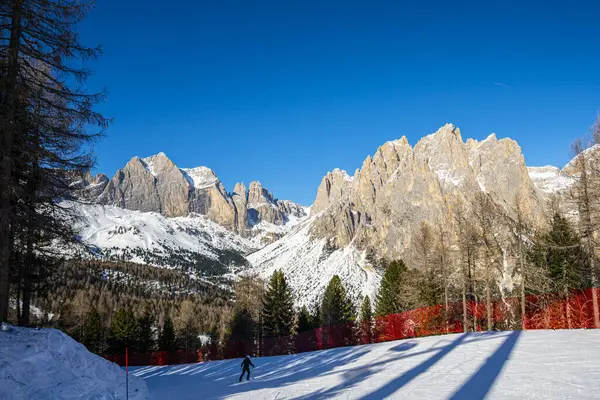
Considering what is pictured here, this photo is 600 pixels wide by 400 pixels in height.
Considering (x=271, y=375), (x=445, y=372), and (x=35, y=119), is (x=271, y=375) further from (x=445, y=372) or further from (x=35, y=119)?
(x=35, y=119)

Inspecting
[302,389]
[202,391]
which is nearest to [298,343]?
[202,391]

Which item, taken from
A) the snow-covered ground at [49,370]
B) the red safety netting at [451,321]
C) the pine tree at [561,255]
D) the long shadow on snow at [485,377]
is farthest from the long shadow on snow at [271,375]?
the pine tree at [561,255]

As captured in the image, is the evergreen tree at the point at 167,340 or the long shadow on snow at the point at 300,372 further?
the evergreen tree at the point at 167,340

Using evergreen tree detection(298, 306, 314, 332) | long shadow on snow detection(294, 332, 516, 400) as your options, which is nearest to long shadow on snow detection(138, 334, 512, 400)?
long shadow on snow detection(294, 332, 516, 400)

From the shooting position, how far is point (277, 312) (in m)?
46.8

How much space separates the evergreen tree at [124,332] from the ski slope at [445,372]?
3512 centimetres

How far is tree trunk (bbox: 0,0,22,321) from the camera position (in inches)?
413

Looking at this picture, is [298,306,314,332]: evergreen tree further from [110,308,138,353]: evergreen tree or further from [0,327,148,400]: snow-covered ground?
[0,327,148,400]: snow-covered ground

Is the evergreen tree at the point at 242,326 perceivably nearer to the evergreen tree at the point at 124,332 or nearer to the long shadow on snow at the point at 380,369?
the evergreen tree at the point at 124,332

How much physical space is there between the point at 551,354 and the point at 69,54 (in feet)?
61.4

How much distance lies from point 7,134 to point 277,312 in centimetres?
3988

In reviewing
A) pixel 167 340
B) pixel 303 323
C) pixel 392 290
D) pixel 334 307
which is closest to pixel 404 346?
pixel 392 290

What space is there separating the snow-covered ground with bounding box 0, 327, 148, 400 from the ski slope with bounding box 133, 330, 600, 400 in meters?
5.25

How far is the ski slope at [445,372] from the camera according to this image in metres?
9.80
